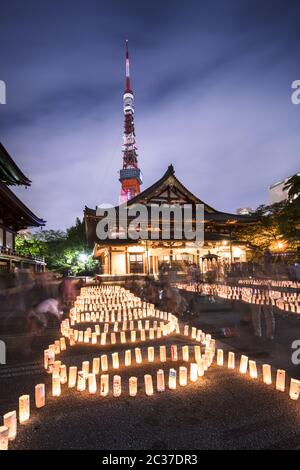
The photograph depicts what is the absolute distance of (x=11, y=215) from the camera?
2117 centimetres

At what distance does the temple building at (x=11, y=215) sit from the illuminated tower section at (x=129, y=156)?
52792 millimetres

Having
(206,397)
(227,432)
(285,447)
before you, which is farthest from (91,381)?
(285,447)

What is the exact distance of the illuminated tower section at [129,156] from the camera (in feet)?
251

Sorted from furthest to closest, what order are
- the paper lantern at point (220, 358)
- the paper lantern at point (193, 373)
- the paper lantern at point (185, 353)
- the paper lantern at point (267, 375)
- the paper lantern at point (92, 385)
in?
the paper lantern at point (185, 353) → the paper lantern at point (220, 358) → the paper lantern at point (193, 373) → the paper lantern at point (267, 375) → the paper lantern at point (92, 385)

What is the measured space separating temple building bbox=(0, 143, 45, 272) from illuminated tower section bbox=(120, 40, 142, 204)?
5279 centimetres

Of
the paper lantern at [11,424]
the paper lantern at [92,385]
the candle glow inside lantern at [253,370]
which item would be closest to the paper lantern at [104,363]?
the paper lantern at [92,385]

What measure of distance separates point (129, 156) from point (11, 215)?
6136 cm

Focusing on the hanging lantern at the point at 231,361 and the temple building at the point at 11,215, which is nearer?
the hanging lantern at the point at 231,361

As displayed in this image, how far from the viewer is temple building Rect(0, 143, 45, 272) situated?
17422 millimetres

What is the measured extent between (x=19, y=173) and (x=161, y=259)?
14.3m

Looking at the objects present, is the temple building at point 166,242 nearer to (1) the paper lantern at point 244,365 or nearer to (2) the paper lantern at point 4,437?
(1) the paper lantern at point 244,365

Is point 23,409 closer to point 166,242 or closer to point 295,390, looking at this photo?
point 295,390

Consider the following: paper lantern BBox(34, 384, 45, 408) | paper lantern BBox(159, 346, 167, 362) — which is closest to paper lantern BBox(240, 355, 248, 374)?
paper lantern BBox(159, 346, 167, 362)

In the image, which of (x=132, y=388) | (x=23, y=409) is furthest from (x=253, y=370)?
(x=23, y=409)
